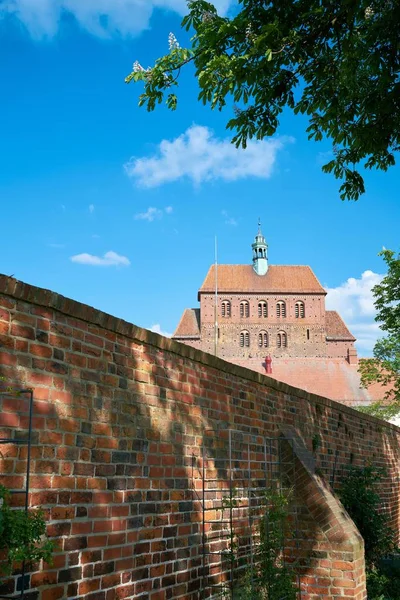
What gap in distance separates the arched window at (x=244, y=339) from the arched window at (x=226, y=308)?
3.24 m

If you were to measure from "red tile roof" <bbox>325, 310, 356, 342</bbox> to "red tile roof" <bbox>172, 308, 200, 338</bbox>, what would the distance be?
18.7 m

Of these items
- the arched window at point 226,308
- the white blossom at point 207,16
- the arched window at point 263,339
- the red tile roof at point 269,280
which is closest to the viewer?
the white blossom at point 207,16

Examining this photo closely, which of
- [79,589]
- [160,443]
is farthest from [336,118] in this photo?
[79,589]

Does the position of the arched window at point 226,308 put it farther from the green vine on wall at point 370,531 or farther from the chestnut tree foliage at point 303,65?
the chestnut tree foliage at point 303,65

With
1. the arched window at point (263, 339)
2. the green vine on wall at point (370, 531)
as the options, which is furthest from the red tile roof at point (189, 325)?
the green vine on wall at point (370, 531)

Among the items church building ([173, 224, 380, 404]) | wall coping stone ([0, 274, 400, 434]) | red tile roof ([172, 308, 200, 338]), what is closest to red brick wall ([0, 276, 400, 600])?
wall coping stone ([0, 274, 400, 434])

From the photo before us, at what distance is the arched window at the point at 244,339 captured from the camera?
88.6 metres

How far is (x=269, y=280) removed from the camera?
91625 millimetres

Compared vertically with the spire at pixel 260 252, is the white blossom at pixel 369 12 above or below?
below

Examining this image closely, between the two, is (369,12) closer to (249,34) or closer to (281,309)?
(249,34)

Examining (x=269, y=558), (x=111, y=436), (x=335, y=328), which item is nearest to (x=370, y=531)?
(x=269, y=558)

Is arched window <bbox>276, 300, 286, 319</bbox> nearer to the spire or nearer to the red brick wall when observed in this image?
the spire

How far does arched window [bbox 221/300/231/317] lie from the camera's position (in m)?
89.2

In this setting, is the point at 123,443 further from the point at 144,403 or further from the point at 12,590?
the point at 12,590
